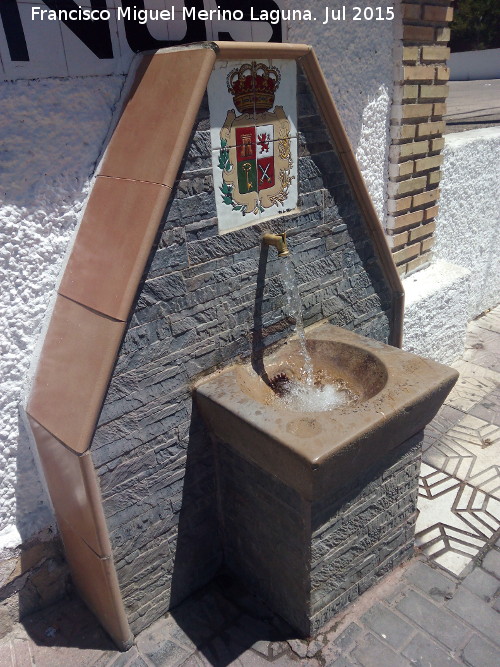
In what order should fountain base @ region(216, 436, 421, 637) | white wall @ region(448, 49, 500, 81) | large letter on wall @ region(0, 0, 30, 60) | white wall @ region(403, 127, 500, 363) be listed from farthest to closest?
1. white wall @ region(448, 49, 500, 81)
2. white wall @ region(403, 127, 500, 363)
3. fountain base @ region(216, 436, 421, 637)
4. large letter on wall @ region(0, 0, 30, 60)

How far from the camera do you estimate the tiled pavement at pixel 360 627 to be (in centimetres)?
262

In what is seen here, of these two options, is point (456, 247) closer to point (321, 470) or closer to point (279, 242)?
point (279, 242)

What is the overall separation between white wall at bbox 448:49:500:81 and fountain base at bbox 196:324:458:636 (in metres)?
26.7

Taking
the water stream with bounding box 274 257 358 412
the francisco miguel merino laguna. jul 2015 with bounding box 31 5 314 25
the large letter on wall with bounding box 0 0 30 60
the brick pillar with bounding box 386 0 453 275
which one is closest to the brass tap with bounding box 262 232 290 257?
the water stream with bounding box 274 257 358 412

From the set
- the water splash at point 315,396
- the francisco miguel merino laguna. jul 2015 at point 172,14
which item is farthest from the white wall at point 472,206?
the water splash at point 315,396

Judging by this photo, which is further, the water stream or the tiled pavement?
the water stream

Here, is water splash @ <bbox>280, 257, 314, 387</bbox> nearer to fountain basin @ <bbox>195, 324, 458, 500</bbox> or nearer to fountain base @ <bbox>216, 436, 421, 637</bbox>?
fountain basin @ <bbox>195, 324, 458, 500</bbox>

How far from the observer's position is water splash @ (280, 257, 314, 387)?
2.90 metres

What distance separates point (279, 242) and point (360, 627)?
6.35ft

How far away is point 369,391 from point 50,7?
7.26 feet

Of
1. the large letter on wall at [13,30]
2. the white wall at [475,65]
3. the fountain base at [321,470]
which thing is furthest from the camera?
the white wall at [475,65]

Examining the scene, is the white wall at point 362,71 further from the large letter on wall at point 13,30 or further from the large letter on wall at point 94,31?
the large letter on wall at point 13,30

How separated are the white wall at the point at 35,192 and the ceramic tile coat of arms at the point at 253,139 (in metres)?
0.52

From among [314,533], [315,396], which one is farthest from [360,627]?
[315,396]
